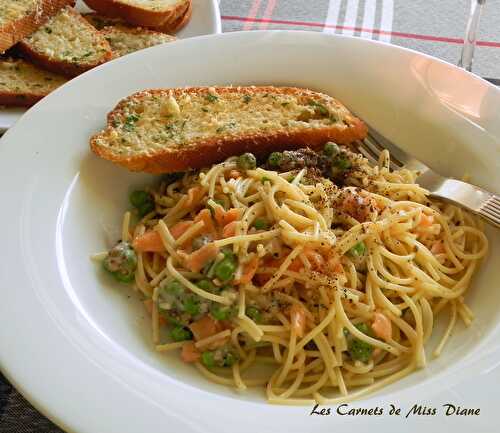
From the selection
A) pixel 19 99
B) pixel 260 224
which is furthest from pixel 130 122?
pixel 19 99

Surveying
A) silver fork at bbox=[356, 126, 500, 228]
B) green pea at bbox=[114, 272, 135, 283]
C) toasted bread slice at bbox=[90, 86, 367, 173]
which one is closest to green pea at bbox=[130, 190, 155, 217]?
toasted bread slice at bbox=[90, 86, 367, 173]

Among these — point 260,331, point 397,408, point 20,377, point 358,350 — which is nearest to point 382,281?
point 358,350

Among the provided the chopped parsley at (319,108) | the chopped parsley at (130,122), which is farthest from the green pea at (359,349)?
the chopped parsley at (130,122)

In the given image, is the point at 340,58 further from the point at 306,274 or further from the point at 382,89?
the point at 306,274

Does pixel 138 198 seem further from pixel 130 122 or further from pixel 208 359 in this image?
pixel 208 359

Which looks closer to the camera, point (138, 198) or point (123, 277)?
point (123, 277)

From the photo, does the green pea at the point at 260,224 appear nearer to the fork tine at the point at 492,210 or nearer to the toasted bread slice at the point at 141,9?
the fork tine at the point at 492,210
